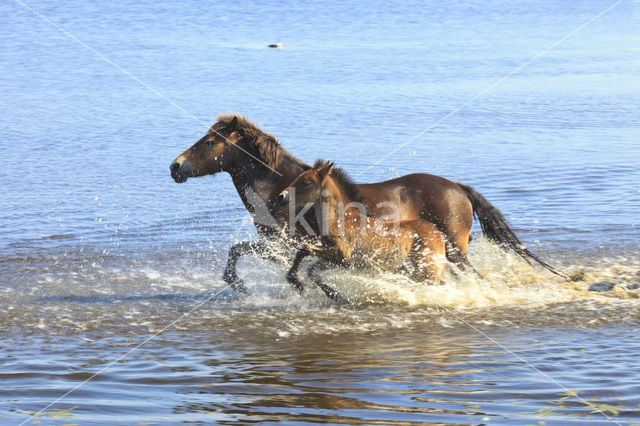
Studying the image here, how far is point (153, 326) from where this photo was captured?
7211 millimetres

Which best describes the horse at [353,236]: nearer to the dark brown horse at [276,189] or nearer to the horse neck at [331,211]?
the horse neck at [331,211]

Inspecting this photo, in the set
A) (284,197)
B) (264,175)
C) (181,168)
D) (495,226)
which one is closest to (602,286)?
(495,226)

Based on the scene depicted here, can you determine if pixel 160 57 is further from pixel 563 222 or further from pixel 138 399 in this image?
pixel 138 399

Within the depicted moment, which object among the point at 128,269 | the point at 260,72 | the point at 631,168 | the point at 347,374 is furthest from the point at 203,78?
the point at 347,374

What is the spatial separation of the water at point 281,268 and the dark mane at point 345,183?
722mm

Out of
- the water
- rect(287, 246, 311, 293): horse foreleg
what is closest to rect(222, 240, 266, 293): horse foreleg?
the water

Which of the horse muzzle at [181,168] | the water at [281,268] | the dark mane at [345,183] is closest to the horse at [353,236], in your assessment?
the dark mane at [345,183]

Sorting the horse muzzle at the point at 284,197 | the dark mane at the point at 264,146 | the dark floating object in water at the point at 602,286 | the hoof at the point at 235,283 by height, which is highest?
the dark mane at the point at 264,146

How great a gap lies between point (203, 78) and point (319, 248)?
15.0m

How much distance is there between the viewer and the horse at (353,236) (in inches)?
301

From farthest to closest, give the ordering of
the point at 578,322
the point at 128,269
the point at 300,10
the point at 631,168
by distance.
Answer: the point at 300,10
the point at 631,168
the point at 128,269
the point at 578,322

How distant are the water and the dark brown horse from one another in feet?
1.66

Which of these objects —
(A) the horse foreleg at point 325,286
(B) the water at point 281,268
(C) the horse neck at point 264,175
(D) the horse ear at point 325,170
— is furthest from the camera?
(C) the horse neck at point 264,175

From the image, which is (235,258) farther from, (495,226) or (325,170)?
(495,226)
